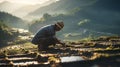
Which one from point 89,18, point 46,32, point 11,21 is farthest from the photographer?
point 89,18

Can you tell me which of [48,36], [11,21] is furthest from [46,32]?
[11,21]

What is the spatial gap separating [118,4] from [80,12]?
2014 cm

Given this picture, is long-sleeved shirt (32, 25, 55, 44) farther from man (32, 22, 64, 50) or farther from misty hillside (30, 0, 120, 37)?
misty hillside (30, 0, 120, 37)

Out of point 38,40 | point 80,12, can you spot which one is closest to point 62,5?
point 80,12

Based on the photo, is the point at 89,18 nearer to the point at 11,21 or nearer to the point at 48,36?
the point at 11,21

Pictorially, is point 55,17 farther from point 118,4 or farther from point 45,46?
point 45,46

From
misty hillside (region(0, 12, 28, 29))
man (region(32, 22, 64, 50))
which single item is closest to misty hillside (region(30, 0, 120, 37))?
misty hillside (region(0, 12, 28, 29))

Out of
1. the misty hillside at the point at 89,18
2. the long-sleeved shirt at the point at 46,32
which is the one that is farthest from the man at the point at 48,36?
the misty hillside at the point at 89,18

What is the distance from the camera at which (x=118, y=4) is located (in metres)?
103

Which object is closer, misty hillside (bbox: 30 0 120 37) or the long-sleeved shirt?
the long-sleeved shirt

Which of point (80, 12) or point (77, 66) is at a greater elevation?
point (80, 12)

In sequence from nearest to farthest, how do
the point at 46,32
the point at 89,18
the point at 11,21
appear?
the point at 46,32
the point at 11,21
the point at 89,18

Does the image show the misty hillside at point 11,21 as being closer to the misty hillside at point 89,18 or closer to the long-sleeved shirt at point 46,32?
the misty hillside at point 89,18

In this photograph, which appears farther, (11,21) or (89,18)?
(89,18)
